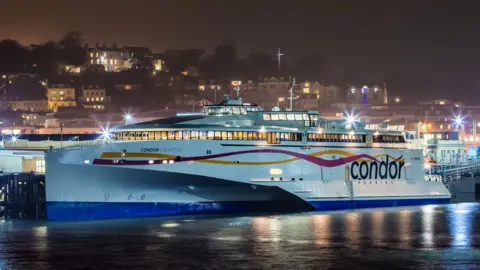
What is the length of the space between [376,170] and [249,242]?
766 inches

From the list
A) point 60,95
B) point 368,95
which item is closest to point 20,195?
point 60,95

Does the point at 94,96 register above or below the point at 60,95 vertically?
below

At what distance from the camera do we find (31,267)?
104 feet

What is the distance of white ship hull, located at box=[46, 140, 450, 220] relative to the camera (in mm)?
45094

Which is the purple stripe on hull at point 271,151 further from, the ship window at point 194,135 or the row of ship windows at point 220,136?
the ship window at point 194,135

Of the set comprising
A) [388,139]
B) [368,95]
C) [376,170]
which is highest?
[368,95]

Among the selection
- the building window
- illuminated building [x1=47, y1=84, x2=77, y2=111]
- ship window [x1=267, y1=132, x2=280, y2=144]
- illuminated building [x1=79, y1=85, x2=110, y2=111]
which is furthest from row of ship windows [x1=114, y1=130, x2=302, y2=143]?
illuminated building [x1=47, y1=84, x2=77, y2=111]

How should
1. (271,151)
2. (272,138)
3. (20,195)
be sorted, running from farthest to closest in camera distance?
(20,195), (272,138), (271,151)

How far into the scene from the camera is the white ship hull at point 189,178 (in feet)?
148

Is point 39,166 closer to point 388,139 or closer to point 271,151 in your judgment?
point 271,151

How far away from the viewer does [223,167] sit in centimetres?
4684

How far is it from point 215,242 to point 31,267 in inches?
330

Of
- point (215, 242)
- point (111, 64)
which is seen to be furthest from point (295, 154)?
point (111, 64)

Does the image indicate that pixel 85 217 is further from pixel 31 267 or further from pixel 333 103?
pixel 333 103
